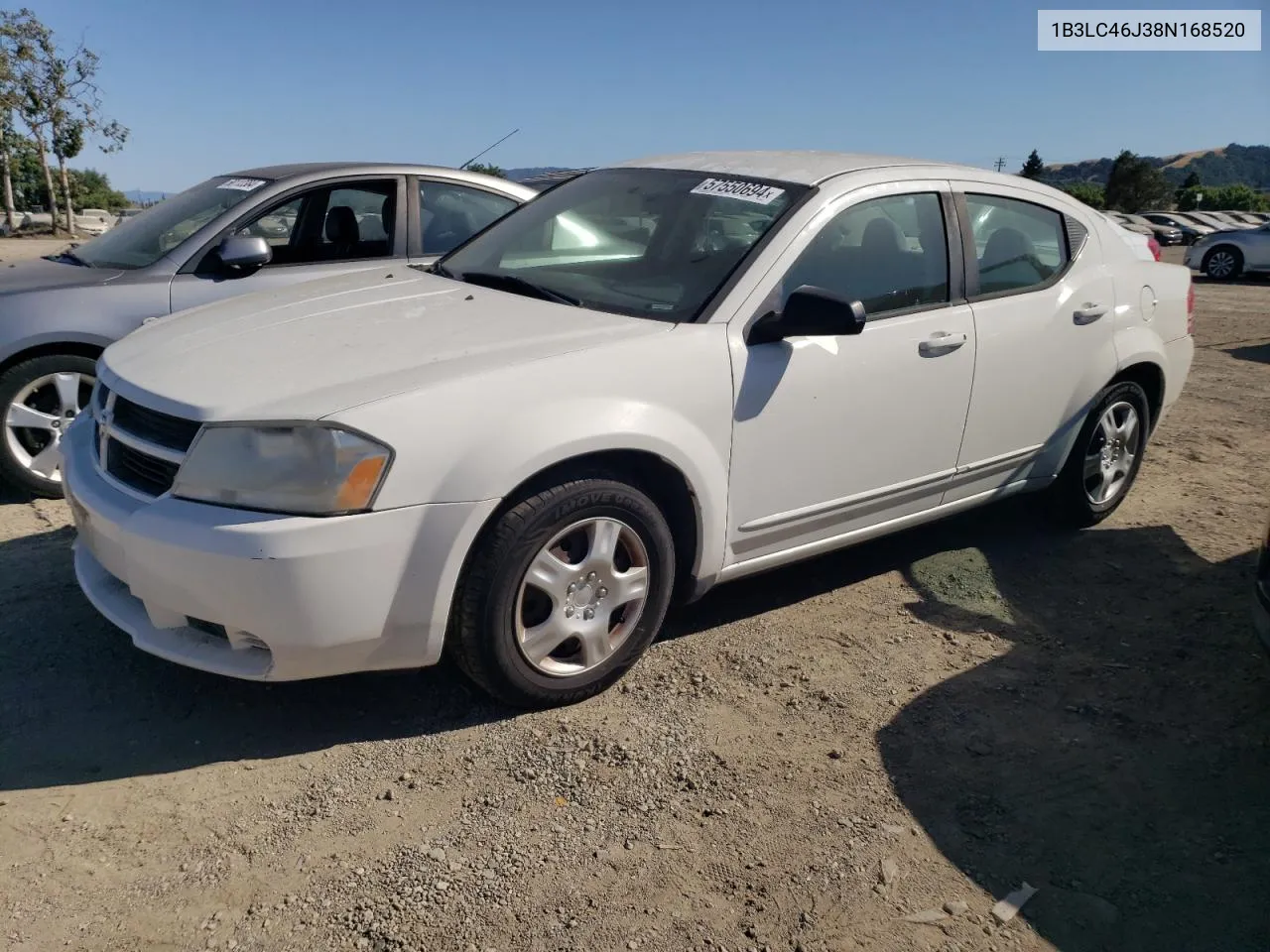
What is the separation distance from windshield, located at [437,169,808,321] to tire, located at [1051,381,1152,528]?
1970 millimetres

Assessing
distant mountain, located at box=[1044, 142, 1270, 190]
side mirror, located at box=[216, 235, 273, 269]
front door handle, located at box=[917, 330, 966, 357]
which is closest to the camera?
front door handle, located at box=[917, 330, 966, 357]

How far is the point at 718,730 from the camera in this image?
3.22m

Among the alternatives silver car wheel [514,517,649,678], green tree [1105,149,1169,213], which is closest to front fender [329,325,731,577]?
silver car wheel [514,517,649,678]

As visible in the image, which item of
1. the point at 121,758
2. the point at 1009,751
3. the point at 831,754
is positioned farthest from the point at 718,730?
the point at 121,758

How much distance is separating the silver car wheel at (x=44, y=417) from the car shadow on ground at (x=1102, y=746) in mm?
3901

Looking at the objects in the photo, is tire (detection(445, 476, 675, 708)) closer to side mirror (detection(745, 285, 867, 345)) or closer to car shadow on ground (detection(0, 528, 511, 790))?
car shadow on ground (detection(0, 528, 511, 790))

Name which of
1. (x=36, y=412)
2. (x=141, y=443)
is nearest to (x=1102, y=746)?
(x=141, y=443)

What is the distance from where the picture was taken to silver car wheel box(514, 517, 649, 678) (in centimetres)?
310

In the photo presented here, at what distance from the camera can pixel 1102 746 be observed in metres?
3.24

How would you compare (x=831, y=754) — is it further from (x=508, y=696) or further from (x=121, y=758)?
(x=121, y=758)

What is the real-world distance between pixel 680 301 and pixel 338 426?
1262 millimetres

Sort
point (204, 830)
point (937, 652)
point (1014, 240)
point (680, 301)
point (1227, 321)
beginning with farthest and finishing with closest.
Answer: point (1227, 321) → point (1014, 240) → point (937, 652) → point (680, 301) → point (204, 830)

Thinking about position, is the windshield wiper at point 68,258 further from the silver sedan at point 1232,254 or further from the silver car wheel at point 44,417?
the silver sedan at point 1232,254

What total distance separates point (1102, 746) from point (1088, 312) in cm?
205
